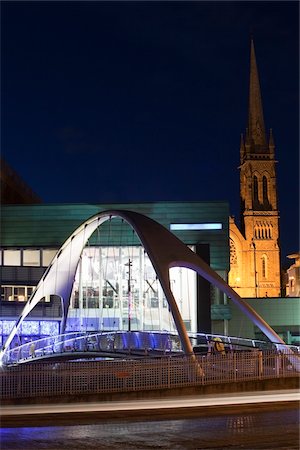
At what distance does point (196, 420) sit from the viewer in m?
16.4

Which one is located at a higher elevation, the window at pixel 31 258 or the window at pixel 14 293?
the window at pixel 31 258

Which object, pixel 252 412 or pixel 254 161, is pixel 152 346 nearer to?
pixel 252 412


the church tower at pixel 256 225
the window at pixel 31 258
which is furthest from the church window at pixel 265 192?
the window at pixel 31 258

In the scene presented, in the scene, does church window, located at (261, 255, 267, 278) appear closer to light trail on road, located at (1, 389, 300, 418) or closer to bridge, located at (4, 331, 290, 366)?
bridge, located at (4, 331, 290, 366)

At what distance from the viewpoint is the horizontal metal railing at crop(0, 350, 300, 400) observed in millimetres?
20062

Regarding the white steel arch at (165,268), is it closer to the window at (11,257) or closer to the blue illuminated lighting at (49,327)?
the blue illuminated lighting at (49,327)

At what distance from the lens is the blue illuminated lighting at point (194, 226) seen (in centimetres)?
5438

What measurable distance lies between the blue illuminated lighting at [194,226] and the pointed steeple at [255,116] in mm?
53519

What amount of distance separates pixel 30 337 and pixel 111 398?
32.7 metres

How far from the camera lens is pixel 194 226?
54.7m

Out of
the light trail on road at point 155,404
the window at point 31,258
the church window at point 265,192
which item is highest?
the church window at point 265,192

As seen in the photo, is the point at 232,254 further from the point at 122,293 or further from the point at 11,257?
the point at 122,293

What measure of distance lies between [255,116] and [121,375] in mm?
98036

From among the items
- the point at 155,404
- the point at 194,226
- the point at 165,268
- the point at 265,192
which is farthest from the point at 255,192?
the point at 155,404
